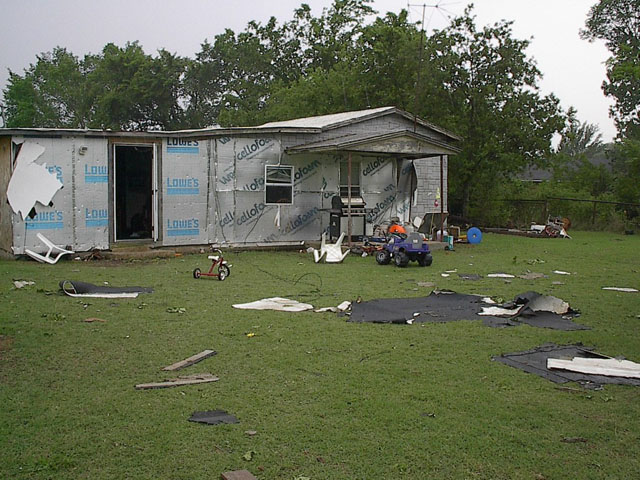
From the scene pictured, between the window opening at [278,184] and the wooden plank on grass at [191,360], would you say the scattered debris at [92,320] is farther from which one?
the window opening at [278,184]

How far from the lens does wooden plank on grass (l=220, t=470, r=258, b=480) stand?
3529mm

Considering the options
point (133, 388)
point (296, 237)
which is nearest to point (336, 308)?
point (133, 388)

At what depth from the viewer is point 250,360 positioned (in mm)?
6059

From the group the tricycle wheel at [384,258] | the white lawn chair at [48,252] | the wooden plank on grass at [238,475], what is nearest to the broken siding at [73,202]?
the white lawn chair at [48,252]

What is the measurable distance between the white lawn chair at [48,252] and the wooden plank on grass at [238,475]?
11.2 m

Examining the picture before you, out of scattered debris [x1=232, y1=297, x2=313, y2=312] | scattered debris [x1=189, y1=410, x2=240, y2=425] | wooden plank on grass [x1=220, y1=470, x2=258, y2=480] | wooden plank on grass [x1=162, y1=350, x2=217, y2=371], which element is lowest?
wooden plank on grass [x1=220, y1=470, x2=258, y2=480]

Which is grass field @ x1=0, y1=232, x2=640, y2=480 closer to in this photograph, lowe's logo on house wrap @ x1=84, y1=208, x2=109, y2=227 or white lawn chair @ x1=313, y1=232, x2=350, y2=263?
white lawn chair @ x1=313, y1=232, x2=350, y2=263

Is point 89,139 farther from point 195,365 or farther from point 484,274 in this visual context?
point 195,365

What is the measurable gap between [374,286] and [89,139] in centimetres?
782

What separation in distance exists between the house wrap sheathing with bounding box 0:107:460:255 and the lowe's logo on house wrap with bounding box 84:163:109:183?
0.02 metres

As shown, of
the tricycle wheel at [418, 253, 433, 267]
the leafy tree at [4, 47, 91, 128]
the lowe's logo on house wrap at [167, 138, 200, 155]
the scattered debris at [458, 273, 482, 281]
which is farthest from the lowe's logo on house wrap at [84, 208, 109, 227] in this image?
the leafy tree at [4, 47, 91, 128]

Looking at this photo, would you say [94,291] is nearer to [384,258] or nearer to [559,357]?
[384,258]

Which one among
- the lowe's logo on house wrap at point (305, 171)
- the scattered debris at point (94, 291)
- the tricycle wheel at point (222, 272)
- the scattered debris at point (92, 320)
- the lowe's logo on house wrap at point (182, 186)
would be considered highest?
the lowe's logo on house wrap at point (305, 171)

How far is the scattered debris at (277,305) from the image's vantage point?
8.61 m
